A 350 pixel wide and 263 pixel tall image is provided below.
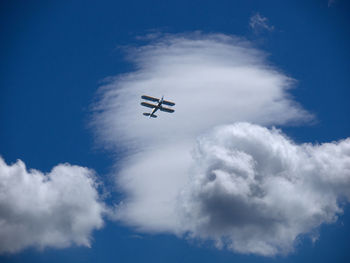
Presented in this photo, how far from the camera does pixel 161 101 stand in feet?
434

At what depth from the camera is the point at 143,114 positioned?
458ft

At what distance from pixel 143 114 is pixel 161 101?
10.5m
